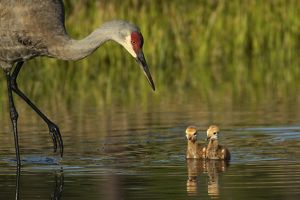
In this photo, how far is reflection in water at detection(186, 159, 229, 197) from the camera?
28.1ft

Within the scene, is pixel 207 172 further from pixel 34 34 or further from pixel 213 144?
pixel 34 34

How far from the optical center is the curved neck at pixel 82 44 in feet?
35.0

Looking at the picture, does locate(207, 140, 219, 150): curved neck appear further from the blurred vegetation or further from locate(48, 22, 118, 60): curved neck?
the blurred vegetation

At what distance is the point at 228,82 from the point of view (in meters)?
16.7

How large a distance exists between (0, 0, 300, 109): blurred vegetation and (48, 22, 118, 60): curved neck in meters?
5.28

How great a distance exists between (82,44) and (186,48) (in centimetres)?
895

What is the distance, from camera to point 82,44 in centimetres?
1080

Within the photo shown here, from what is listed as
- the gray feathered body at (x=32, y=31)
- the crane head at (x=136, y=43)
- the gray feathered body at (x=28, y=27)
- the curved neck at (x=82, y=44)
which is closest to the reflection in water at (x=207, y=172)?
the crane head at (x=136, y=43)

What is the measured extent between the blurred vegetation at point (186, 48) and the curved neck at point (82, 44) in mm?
5277

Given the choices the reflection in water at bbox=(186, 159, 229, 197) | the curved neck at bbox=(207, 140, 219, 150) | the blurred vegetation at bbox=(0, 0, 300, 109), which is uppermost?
the blurred vegetation at bbox=(0, 0, 300, 109)

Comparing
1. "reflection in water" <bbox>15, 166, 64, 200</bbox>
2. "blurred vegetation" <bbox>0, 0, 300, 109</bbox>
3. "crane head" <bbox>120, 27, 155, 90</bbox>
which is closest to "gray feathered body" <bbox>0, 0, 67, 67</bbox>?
"crane head" <bbox>120, 27, 155, 90</bbox>

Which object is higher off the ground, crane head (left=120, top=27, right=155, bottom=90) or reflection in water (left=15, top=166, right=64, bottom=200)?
crane head (left=120, top=27, right=155, bottom=90)

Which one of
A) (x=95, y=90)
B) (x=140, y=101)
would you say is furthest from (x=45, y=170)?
(x=95, y=90)

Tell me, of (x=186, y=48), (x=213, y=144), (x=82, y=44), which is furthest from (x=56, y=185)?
(x=186, y=48)
